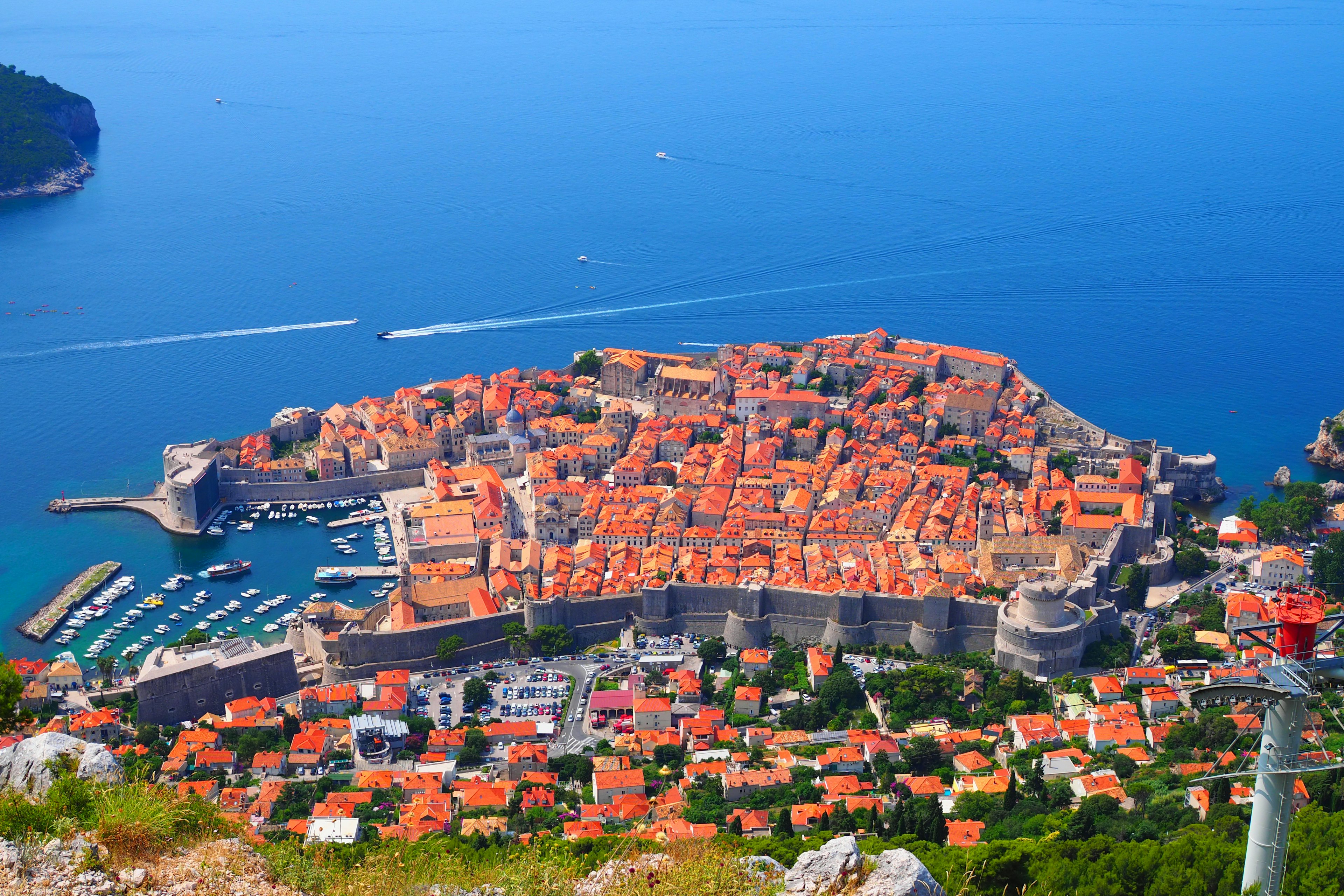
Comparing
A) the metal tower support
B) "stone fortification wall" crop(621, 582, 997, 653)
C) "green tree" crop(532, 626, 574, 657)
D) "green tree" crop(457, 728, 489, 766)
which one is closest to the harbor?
"green tree" crop(532, 626, 574, 657)

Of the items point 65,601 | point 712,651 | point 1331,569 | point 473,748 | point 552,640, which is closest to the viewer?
point 473,748

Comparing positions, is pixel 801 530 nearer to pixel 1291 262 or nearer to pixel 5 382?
pixel 5 382

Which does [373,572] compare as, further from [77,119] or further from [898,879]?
[77,119]

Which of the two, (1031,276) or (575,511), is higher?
(1031,276)

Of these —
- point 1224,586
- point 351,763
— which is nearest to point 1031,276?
point 1224,586

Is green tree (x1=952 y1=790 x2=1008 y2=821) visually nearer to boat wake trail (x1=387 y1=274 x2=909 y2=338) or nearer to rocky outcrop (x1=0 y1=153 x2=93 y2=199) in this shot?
boat wake trail (x1=387 y1=274 x2=909 y2=338)

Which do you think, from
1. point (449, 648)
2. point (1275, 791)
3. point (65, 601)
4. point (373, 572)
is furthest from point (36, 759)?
point (65, 601)

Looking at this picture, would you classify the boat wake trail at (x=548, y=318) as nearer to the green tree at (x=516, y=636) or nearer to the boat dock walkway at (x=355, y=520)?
the boat dock walkway at (x=355, y=520)

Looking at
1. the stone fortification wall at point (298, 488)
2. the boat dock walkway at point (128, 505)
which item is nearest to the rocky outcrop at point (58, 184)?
the boat dock walkway at point (128, 505)
